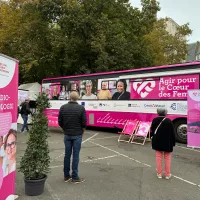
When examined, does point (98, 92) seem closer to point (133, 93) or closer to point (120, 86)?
point (120, 86)

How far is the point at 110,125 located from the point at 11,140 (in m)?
9.12

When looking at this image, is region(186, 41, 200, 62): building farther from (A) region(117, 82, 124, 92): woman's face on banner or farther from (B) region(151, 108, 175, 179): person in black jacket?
(B) region(151, 108, 175, 179): person in black jacket

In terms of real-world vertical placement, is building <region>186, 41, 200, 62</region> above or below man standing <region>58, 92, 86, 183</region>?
above

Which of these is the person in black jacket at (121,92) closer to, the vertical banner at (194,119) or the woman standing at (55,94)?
the woman standing at (55,94)

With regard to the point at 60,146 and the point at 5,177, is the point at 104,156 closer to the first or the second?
the point at 60,146

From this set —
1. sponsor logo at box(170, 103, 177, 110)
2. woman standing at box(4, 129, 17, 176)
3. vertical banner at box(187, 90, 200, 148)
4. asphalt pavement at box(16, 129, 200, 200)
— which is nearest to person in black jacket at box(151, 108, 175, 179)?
asphalt pavement at box(16, 129, 200, 200)

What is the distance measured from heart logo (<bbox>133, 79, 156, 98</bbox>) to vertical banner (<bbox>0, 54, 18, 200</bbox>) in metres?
7.99

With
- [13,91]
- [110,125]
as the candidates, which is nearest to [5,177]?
[13,91]

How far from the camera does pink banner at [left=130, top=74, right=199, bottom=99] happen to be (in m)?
10.1

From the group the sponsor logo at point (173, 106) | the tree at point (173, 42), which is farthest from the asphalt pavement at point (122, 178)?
the tree at point (173, 42)

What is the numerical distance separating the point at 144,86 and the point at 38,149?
7663 millimetres

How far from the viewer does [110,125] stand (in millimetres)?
12984

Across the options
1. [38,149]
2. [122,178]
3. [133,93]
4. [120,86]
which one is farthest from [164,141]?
[120,86]

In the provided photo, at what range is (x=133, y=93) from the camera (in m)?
12.0
